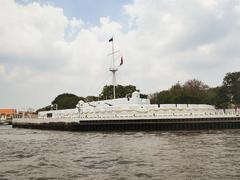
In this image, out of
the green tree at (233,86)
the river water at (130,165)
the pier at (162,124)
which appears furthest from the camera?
the green tree at (233,86)

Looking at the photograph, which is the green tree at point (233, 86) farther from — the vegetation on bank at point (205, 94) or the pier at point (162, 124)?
the pier at point (162, 124)

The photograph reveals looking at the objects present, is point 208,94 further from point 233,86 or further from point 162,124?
point 162,124

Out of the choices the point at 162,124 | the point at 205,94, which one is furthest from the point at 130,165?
the point at 205,94

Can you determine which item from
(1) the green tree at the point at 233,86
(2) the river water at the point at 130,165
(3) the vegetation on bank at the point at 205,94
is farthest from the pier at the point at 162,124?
(2) the river water at the point at 130,165

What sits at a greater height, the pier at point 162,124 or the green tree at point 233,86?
the green tree at point 233,86

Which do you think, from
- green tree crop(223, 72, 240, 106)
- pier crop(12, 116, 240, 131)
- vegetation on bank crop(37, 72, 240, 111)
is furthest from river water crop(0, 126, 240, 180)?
green tree crop(223, 72, 240, 106)

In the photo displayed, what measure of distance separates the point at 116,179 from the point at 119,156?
29.2 ft

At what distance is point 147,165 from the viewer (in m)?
23.4

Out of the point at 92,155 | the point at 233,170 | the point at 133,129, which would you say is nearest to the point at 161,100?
the point at 133,129

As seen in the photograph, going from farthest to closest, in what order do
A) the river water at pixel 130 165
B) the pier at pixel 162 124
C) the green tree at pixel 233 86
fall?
the green tree at pixel 233 86
the pier at pixel 162 124
the river water at pixel 130 165

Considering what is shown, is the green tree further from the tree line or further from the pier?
the pier

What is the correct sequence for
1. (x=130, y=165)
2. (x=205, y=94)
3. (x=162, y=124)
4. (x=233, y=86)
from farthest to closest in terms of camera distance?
(x=205, y=94) < (x=233, y=86) < (x=162, y=124) < (x=130, y=165)

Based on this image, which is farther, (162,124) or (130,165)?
(162,124)

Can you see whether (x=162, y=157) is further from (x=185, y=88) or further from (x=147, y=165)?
(x=185, y=88)
